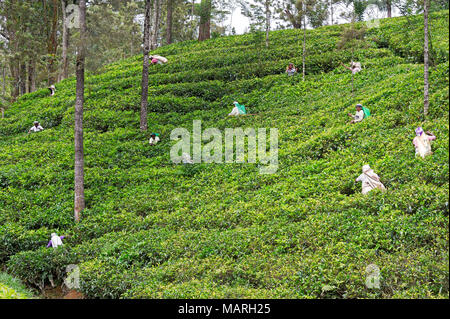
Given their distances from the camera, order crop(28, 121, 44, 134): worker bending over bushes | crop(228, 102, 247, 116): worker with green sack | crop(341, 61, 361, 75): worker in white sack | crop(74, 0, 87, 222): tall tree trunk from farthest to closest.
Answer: crop(28, 121, 44, 134): worker bending over bushes < crop(341, 61, 361, 75): worker in white sack < crop(228, 102, 247, 116): worker with green sack < crop(74, 0, 87, 222): tall tree trunk

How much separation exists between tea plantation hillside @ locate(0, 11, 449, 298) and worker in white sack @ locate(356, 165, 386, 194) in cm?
29

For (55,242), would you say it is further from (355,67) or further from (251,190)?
(355,67)

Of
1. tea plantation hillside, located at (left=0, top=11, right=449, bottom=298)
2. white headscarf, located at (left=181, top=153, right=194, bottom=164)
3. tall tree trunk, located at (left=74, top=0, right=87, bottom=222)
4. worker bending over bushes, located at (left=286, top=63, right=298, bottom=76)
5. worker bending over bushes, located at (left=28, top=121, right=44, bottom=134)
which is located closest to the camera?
tea plantation hillside, located at (left=0, top=11, right=449, bottom=298)

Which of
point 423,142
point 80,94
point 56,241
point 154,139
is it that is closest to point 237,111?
point 154,139

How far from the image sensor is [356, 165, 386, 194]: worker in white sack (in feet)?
33.3

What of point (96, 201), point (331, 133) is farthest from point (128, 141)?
point (331, 133)

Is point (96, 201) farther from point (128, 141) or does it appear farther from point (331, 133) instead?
point (331, 133)

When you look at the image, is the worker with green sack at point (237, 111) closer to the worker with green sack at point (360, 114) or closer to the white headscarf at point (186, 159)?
the white headscarf at point (186, 159)

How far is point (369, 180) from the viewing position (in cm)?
1034

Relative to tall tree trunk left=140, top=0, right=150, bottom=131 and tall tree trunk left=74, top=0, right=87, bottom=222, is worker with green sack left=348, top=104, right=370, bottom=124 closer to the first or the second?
tall tree trunk left=140, top=0, right=150, bottom=131

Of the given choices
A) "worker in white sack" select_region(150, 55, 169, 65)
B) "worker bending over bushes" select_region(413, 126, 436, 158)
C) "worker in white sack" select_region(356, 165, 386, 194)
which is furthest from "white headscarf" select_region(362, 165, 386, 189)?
"worker in white sack" select_region(150, 55, 169, 65)

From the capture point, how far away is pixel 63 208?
13.8 metres

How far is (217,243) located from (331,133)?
21.2ft
